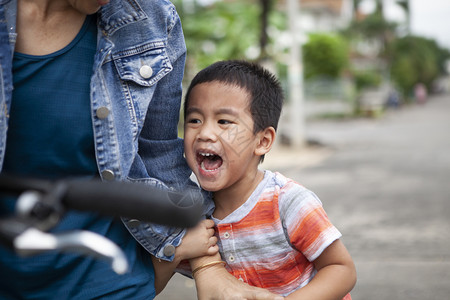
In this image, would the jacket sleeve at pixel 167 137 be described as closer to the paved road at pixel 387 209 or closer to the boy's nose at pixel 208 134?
the boy's nose at pixel 208 134

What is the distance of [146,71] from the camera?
1.53m

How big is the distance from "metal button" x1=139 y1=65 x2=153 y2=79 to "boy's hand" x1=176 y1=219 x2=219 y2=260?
0.43 m

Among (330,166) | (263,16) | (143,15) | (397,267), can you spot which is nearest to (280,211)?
(143,15)

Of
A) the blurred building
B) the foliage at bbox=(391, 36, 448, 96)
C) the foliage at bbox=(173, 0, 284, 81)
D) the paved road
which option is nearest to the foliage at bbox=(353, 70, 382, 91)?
the blurred building

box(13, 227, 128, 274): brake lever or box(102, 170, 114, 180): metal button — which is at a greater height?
box(13, 227, 128, 274): brake lever

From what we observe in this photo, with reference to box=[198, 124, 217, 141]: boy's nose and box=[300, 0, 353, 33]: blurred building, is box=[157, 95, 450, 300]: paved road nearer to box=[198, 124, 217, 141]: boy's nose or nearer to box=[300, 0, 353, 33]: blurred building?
box=[198, 124, 217, 141]: boy's nose

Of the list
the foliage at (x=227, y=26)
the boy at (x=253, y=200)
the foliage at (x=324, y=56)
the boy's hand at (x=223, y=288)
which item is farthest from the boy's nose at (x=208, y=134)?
the foliage at (x=324, y=56)

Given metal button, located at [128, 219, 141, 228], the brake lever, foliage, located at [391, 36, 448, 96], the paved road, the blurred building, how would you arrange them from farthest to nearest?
the blurred building < foliage, located at [391, 36, 448, 96] < the paved road < metal button, located at [128, 219, 141, 228] < the brake lever

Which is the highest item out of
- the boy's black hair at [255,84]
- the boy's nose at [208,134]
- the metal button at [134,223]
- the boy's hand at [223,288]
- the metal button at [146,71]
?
the metal button at [146,71]

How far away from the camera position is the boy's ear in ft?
5.64

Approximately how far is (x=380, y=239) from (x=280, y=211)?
4.37 metres

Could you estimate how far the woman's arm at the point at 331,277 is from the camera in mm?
1523

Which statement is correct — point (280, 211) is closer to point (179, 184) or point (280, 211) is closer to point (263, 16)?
point (179, 184)

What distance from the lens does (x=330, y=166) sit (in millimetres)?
11156
